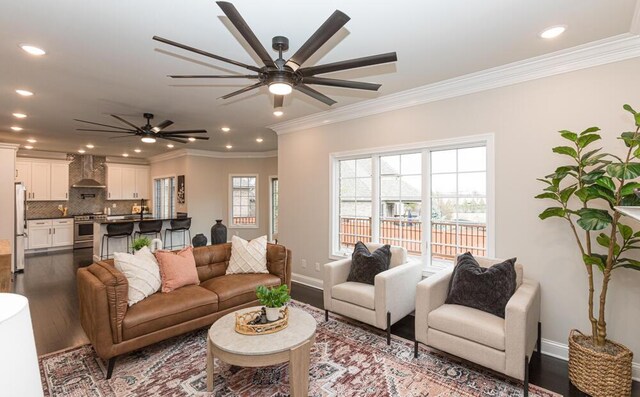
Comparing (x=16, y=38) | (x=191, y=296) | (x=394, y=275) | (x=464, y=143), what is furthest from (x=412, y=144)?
(x=16, y=38)

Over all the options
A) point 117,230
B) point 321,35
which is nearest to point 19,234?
point 117,230

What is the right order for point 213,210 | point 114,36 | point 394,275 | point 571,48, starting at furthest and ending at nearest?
point 213,210 < point 394,275 < point 571,48 < point 114,36

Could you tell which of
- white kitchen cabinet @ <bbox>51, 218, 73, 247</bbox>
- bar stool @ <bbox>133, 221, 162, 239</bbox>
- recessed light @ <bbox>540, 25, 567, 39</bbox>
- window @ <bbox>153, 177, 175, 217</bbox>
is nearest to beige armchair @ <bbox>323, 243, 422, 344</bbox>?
recessed light @ <bbox>540, 25, 567, 39</bbox>

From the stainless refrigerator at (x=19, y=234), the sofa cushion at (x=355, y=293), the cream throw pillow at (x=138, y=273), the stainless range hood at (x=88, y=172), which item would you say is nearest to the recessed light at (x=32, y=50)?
the cream throw pillow at (x=138, y=273)

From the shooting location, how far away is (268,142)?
24.5 feet

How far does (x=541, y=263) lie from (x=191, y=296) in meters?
3.56

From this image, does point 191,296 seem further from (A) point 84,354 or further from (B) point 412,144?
(B) point 412,144

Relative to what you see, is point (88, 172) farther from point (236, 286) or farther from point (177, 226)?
point (236, 286)

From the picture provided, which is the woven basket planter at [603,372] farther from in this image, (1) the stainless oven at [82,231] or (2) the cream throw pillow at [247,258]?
(1) the stainless oven at [82,231]

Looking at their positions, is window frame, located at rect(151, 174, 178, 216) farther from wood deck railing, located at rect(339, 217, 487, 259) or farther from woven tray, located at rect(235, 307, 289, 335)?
woven tray, located at rect(235, 307, 289, 335)

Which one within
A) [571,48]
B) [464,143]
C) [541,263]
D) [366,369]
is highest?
[571,48]

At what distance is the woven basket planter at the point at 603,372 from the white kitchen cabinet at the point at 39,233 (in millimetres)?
11017

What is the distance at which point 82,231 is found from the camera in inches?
344

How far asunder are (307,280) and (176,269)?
2.38m
